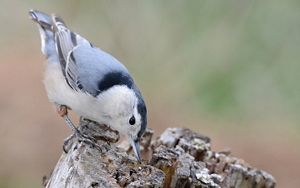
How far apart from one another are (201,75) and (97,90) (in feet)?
8.35

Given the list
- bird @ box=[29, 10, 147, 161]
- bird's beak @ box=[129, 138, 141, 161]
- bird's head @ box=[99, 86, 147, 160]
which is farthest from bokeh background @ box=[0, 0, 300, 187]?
bird's beak @ box=[129, 138, 141, 161]

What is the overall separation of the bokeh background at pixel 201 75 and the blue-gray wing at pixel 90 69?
6.99 feet

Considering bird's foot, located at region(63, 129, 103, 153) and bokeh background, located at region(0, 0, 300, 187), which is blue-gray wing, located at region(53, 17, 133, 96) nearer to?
bird's foot, located at region(63, 129, 103, 153)

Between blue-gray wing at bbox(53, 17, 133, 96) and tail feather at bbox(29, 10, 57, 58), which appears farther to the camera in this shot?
tail feather at bbox(29, 10, 57, 58)

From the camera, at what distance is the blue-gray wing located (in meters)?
3.37

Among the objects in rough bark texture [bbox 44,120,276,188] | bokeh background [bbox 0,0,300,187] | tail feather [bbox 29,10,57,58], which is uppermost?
bokeh background [bbox 0,0,300,187]

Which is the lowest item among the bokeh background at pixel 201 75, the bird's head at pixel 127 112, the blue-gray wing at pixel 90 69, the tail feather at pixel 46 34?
the bird's head at pixel 127 112

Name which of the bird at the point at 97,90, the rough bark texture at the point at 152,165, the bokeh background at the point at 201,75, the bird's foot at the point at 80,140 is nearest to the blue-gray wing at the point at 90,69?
the bird at the point at 97,90

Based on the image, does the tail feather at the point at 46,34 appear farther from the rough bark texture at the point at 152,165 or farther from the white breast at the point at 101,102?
the rough bark texture at the point at 152,165

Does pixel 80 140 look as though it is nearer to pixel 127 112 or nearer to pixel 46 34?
pixel 127 112

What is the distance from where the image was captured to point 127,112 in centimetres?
336

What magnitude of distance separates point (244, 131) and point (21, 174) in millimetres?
1729

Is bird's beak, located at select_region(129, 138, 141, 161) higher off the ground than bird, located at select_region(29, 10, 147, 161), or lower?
lower

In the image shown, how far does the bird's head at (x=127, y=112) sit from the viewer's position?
10.7 feet
